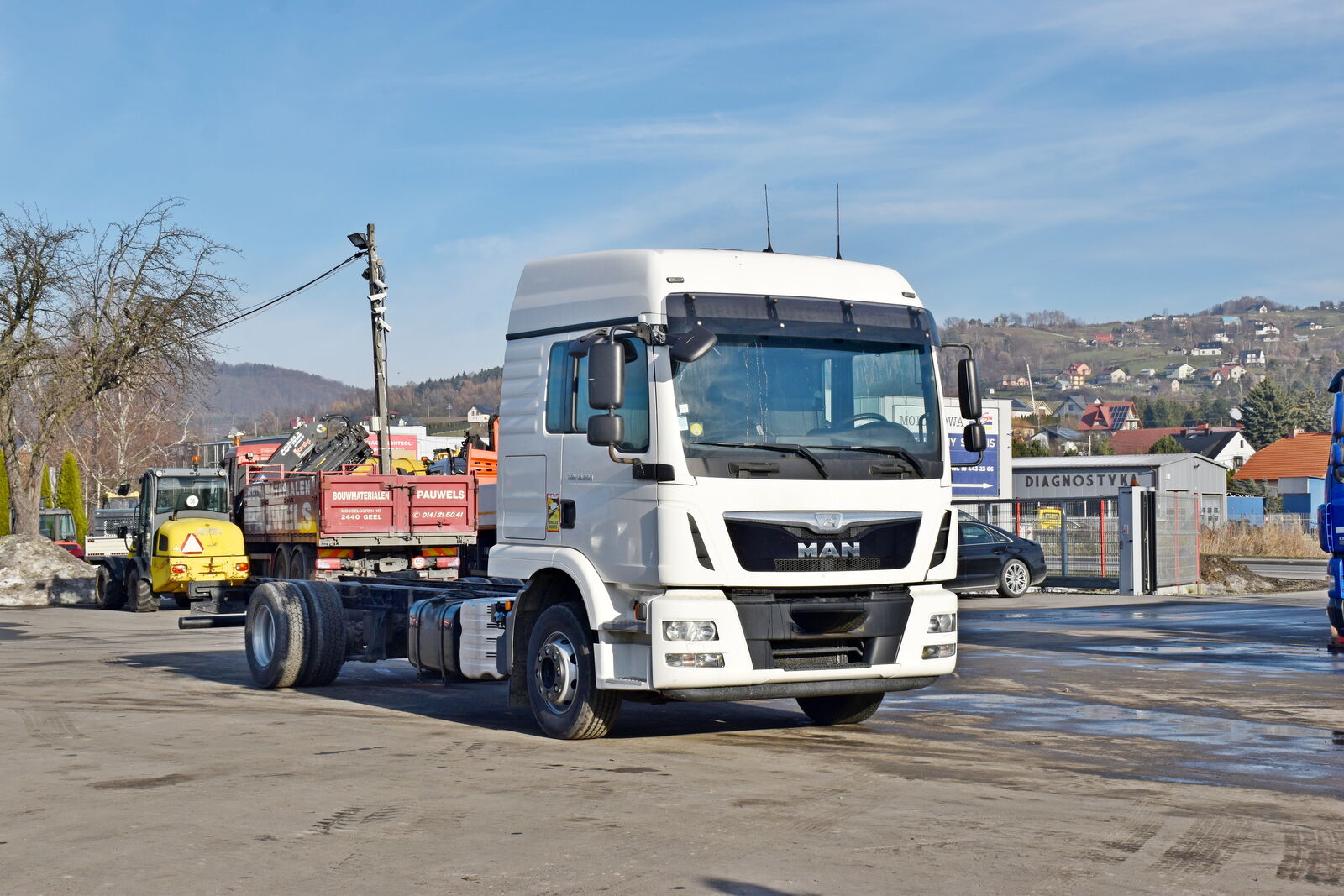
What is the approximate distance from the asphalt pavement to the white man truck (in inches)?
24.3

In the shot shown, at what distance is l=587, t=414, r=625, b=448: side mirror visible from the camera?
29.5ft

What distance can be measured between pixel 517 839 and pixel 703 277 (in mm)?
4015

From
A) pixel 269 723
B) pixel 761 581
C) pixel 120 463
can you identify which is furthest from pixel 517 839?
pixel 120 463

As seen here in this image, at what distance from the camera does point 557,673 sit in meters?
9.88

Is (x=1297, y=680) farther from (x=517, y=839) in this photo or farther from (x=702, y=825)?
(x=517, y=839)

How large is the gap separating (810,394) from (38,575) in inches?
1084

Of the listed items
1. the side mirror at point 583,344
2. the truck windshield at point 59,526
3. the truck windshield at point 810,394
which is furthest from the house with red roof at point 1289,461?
the side mirror at point 583,344

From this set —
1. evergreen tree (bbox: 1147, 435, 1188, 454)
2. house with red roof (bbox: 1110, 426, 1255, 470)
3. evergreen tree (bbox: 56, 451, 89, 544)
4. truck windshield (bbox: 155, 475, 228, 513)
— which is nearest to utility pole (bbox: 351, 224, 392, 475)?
truck windshield (bbox: 155, 475, 228, 513)

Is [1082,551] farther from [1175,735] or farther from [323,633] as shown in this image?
[1175,735]

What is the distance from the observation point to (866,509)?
30.6 ft

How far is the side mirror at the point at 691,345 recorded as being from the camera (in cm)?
894

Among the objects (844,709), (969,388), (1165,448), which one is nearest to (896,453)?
(969,388)

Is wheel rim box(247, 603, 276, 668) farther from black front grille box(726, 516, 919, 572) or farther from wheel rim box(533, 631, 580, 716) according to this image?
black front grille box(726, 516, 919, 572)

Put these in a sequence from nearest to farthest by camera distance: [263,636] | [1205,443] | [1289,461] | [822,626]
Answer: [822,626] < [263,636] < [1289,461] < [1205,443]
